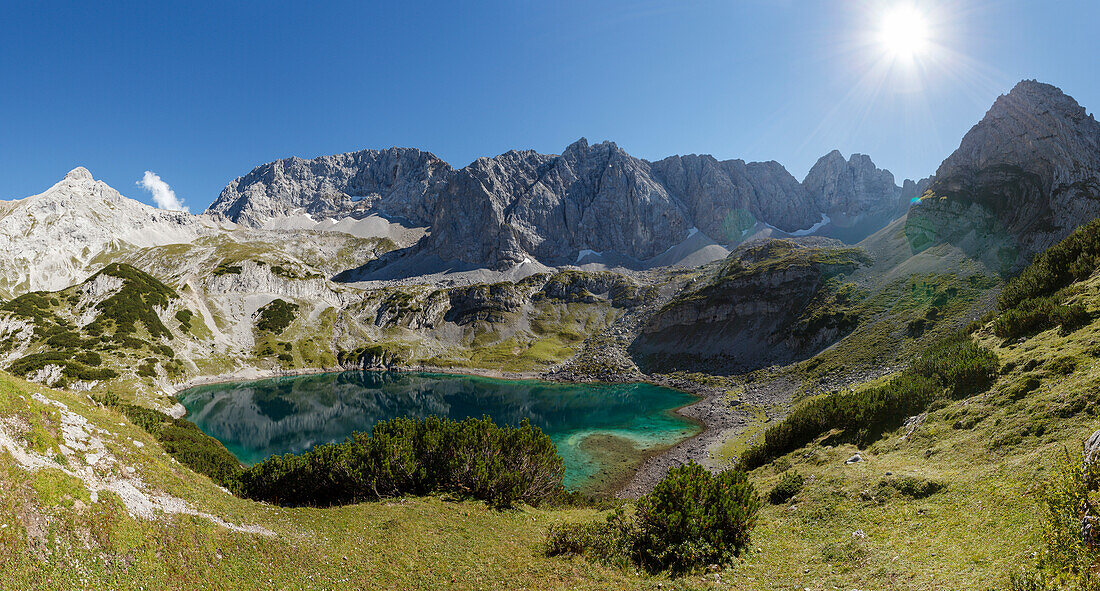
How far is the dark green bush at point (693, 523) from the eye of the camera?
14852 mm

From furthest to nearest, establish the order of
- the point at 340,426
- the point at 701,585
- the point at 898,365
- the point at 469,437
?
1. the point at 340,426
2. the point at 898,365
3. the point at 469,437
4. the point at 701,585

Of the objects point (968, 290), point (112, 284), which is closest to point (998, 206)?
point (968, 290)

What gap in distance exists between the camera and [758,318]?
390ft

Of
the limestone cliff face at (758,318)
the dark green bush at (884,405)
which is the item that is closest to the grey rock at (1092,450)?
the dark green bush at (884,405)

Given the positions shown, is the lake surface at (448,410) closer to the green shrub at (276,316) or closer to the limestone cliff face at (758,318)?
the limestone cliff face at (758,318)

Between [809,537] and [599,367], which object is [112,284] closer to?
[599,367]

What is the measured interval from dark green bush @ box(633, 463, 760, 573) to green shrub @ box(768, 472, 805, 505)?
5.00 m

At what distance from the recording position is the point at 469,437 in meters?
25.9

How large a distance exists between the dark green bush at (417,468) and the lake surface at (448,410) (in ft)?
78.2

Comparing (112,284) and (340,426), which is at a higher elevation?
(112,284)

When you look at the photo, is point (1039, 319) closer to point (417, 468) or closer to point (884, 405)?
point (884, 405)

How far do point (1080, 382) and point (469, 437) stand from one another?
29.6 meters

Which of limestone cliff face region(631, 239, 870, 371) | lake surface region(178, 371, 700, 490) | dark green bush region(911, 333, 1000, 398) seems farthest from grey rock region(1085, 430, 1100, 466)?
limestone cliff face region(631, 239, 870, 371)

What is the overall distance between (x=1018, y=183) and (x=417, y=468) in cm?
16616
